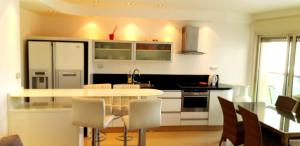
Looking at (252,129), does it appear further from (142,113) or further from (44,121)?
(44,121)

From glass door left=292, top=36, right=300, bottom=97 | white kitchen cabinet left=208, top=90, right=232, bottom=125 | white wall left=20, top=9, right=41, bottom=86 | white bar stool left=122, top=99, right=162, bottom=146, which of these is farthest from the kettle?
white wall left=20, top=9, right=41, bottom=86

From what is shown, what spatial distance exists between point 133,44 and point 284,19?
2.99 m

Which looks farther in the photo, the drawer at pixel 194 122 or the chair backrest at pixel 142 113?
the drawer at pixel 194 122

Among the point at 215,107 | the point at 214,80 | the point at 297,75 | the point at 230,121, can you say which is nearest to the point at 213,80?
the point at 214,80

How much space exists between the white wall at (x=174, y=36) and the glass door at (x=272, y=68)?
0.35 meters

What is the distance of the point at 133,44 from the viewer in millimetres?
5504

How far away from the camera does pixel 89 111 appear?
3.07 meters

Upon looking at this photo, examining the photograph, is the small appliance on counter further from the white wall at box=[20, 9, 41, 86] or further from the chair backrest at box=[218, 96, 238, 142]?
the white wall at box=[20, 9, 41, 86]

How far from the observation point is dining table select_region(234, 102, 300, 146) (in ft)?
9.49

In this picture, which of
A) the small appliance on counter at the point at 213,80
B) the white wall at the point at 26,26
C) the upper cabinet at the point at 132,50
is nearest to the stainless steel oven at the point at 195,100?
the small appliance on counter at the point at 213,80

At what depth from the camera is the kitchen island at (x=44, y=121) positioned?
3.27 meters

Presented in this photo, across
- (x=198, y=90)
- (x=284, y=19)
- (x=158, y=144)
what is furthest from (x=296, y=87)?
(x=158, y=144)

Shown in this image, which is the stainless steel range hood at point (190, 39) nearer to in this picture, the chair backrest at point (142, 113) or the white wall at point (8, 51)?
the chair backrest at point (142, 113)

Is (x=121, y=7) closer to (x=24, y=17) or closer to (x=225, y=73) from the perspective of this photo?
(x=24, y=17)
